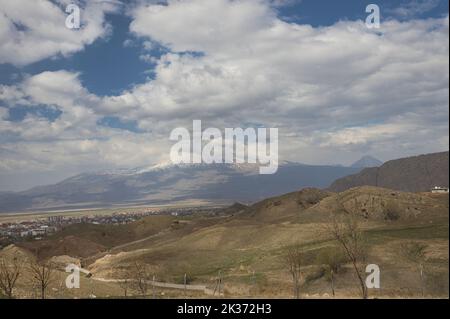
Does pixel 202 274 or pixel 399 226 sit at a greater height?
pixel 399 226

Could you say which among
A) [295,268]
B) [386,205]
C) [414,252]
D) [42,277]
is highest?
[386,205]

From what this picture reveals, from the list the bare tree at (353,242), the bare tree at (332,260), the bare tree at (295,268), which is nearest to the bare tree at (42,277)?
the bare tree at (295,268)

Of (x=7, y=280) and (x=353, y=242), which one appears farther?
(x=7, y=280)

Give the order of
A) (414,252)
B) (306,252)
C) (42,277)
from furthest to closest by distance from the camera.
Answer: (306,252), (414,252), (42,277)

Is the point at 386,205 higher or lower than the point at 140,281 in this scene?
higher

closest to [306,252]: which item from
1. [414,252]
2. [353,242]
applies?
[414,252]

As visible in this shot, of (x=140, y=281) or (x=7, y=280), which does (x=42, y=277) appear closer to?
(x=7, y=280)
